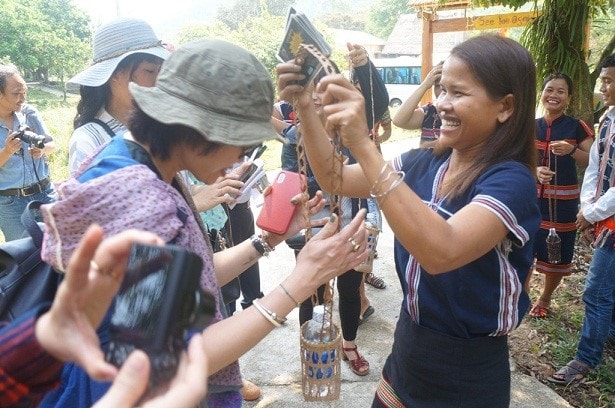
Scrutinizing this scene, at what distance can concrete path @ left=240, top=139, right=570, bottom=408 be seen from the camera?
2848mm

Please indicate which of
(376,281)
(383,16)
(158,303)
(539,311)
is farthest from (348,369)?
(383,16)

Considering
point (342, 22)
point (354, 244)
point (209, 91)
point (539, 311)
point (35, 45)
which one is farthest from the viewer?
point (342, 22)

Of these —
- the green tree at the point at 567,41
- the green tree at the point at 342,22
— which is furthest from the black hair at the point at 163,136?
the green tree at the point at 342,22

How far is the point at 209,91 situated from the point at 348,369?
2417mm

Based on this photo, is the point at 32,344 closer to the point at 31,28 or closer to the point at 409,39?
the point at 31,28

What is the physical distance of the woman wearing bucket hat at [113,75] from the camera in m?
2.11

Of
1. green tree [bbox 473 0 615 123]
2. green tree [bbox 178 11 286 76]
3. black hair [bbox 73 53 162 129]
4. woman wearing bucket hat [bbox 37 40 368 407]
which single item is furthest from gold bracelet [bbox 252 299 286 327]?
green tree [bbox 178 11 286 76]

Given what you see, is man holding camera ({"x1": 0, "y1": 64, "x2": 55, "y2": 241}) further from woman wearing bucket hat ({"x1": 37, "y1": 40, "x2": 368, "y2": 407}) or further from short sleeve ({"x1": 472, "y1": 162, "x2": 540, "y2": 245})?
short sleeve ({"x1": 472, "y1": 162, "x2": 540, "y2": 245})

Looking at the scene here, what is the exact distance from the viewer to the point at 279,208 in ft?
6.11

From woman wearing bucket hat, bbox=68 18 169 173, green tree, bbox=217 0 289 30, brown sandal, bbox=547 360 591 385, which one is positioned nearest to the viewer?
woman wearing bucket hat, bbox=68 18 169 173

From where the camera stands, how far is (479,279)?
1448 mm

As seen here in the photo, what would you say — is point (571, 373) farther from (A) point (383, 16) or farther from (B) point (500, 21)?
(A) point (383, 16)

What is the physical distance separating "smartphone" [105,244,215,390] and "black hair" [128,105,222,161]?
517 millimetres

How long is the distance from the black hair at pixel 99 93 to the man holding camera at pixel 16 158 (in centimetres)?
172
